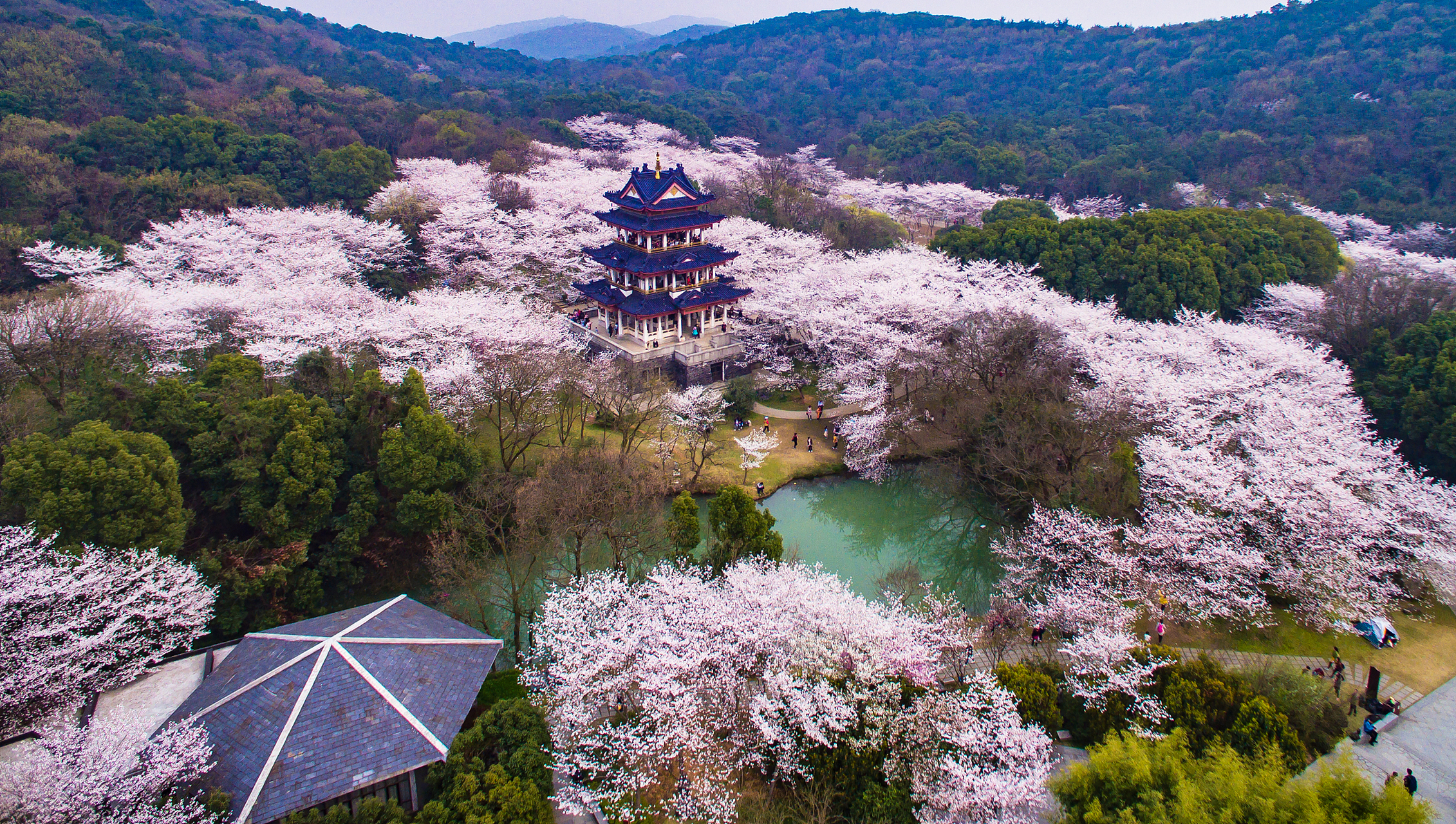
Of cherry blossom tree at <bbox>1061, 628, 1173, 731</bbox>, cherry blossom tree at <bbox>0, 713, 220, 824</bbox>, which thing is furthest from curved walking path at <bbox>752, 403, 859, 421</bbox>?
cherry blossom tree at <bbox>0, 713, 220, 824</bbox>

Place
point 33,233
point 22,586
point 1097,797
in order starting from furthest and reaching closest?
1. point 33,233
2. point 22,586
3. point 1097,797

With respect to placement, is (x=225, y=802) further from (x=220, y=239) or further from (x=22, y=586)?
(x=220, y=239)

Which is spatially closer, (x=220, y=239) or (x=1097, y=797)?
(x=1097, y=797)

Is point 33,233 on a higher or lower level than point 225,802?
higher

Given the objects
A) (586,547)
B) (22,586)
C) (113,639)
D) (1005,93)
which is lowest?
(586,547)

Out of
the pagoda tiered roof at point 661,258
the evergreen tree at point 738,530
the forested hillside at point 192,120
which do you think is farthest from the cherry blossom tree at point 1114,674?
the forested hillside at point 192,120

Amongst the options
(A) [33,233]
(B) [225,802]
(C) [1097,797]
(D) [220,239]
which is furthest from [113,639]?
(A) [33,233]

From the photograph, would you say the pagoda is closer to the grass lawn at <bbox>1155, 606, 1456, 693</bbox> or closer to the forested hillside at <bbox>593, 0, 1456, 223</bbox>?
the grass lawn at <bbox>1155, 606, 1456, 693</bbox>
